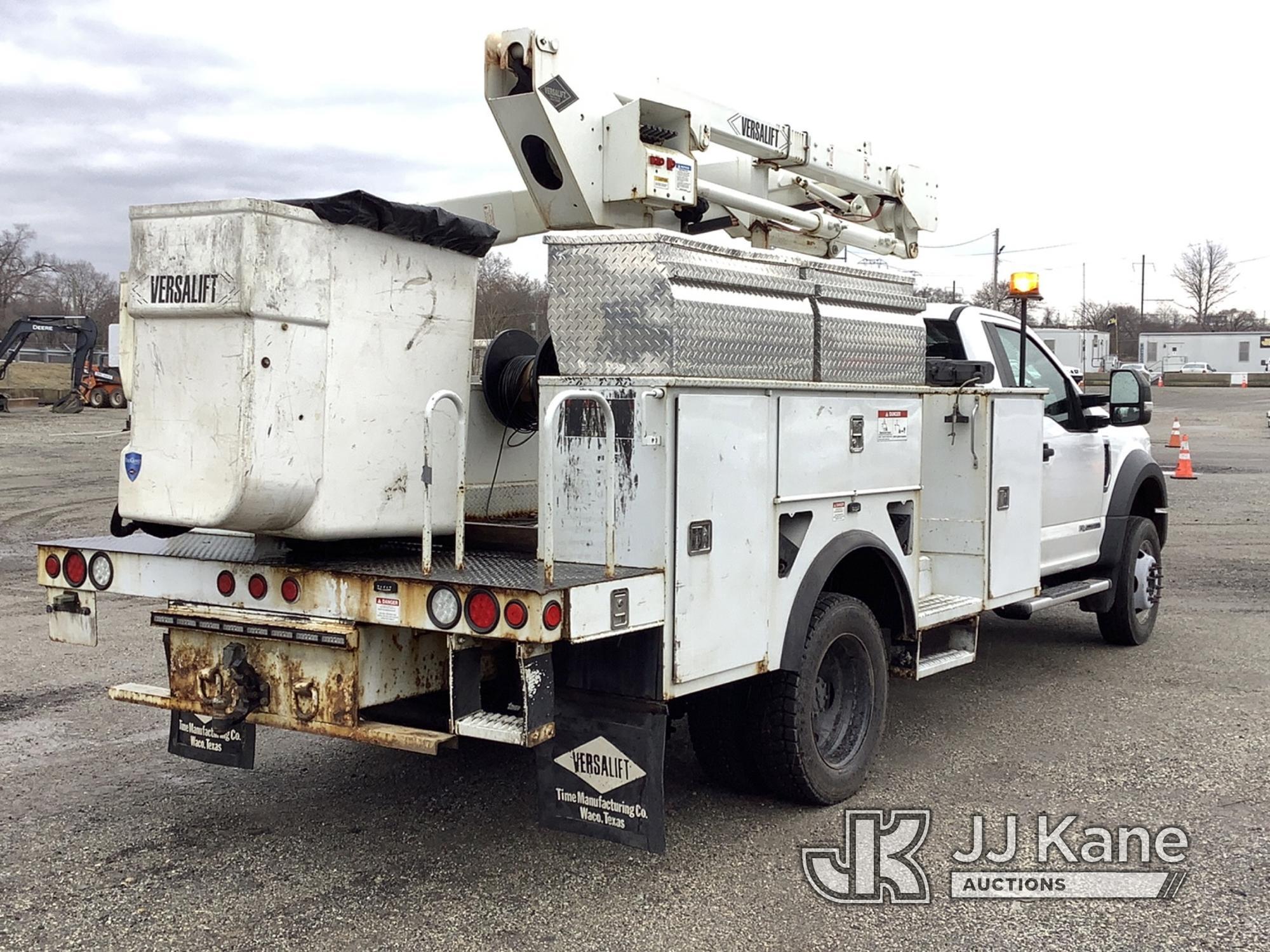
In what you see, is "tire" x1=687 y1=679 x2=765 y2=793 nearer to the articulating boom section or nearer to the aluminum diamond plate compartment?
the aluminum diamond plate compartment

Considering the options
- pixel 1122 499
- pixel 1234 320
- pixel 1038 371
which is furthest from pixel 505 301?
pixel 1234 320

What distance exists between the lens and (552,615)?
3.71 m

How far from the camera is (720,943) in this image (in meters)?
3.87

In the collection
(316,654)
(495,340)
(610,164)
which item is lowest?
(316,654)

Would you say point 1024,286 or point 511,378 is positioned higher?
point 1024,286

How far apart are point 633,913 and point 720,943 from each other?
349 mm

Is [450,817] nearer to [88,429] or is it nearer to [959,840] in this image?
[959,840]

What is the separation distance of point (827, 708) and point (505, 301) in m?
2.64

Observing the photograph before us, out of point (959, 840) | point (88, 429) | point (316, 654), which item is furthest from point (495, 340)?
point (88, 429)

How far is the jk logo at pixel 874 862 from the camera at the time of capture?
4.32 metres

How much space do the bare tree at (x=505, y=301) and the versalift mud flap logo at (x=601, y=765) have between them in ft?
5.35

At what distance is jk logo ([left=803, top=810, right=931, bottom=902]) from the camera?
14.2 ft

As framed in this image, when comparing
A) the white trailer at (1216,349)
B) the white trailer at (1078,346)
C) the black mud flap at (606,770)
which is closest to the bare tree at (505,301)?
the black mud flap at (606,770)

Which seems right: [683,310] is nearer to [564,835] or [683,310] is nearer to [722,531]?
[722,531]
